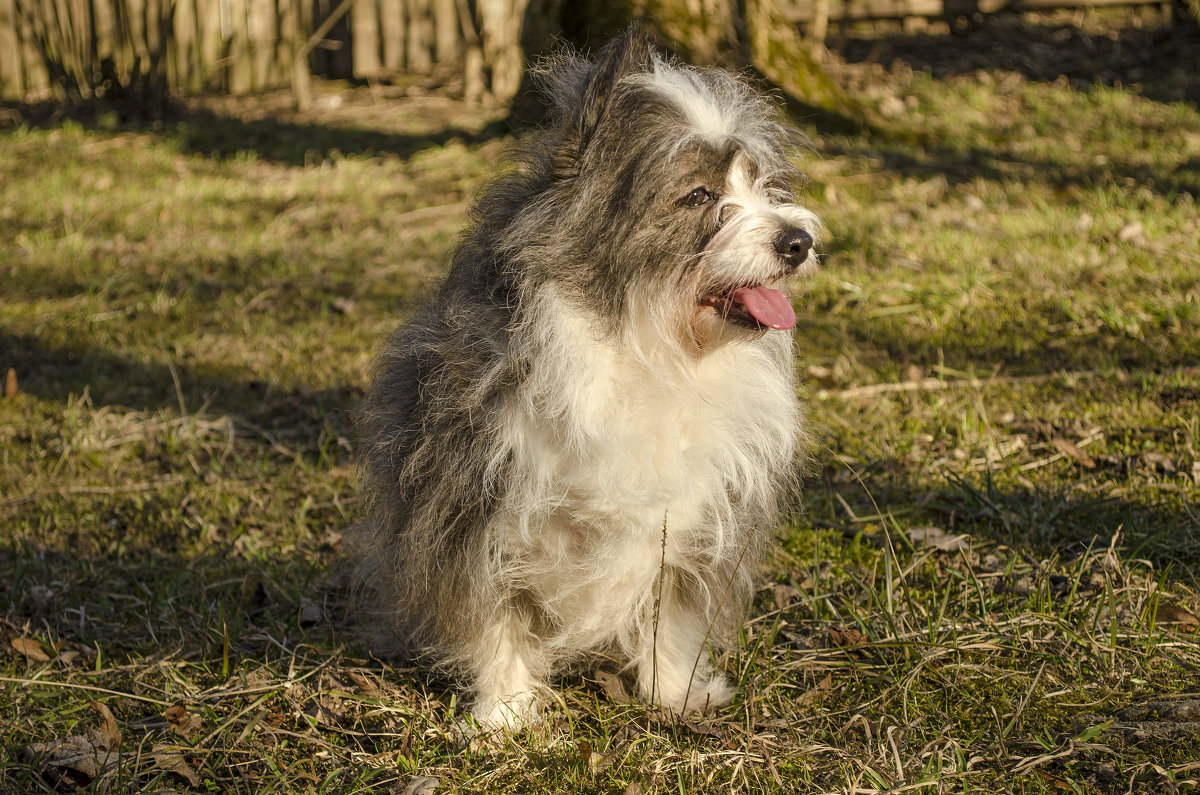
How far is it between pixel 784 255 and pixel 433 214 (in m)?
5.09

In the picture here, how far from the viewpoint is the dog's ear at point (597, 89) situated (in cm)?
244

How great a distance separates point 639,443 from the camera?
243cm

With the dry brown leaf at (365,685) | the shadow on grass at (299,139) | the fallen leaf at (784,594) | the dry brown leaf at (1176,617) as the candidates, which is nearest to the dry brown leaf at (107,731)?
the dry brown leaf at (365,685)

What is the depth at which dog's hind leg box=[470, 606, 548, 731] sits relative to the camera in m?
2.67

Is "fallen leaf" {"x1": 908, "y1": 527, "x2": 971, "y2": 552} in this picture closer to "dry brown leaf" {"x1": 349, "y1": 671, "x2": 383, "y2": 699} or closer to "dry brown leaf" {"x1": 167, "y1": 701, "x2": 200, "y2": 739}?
"dry brown leaf" {"x1": 349, "y1": 671, "x2": 383, "y2": 699}

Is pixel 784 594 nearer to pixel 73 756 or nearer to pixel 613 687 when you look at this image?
pixel 613 687

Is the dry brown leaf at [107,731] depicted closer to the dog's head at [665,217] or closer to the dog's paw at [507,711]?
the dog's paw at [507,711]

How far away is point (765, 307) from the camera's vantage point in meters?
2.48

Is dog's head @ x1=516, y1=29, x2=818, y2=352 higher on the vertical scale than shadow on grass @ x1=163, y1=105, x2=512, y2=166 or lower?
higher

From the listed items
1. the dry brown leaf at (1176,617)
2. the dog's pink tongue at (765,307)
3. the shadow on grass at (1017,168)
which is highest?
the dog's pink tongue at (765,307)

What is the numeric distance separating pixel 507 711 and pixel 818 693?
84 cm

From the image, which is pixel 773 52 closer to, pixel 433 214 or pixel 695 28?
pixel 695 28

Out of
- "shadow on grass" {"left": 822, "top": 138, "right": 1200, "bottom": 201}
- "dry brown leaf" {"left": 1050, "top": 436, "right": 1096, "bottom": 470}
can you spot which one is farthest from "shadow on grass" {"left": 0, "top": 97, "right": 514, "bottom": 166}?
"dry brown leaf" {"left": 1050, "top": 436, "right": 1096, "bottom": 470}

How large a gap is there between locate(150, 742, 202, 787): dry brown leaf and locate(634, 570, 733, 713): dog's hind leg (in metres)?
1.17
